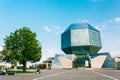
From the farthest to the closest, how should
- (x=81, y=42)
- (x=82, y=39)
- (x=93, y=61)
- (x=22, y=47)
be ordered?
(x=82, y=39) → (x=81, y=42) → (x=93, y=61) → (x=22, y=47)

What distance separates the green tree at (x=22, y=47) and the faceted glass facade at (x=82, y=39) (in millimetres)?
112308

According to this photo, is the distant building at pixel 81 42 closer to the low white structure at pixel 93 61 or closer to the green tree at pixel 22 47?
the low white structure at pixel 93 61

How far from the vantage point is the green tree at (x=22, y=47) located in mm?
50906


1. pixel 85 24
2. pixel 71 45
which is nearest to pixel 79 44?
pixel 71 45

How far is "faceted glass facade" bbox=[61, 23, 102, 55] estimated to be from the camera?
163 m

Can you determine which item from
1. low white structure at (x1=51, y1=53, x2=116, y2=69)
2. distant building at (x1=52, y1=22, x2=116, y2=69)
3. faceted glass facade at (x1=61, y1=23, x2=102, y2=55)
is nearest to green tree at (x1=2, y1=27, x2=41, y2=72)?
low white structure at (x1=51, y1=53, x2=116, y2=69)

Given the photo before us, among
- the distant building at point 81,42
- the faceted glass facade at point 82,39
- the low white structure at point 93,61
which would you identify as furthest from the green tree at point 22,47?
the faceted glass facade at point 82,39

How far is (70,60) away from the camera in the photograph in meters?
143

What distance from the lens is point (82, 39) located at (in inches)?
6471

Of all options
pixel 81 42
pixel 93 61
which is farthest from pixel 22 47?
pixel 81 42

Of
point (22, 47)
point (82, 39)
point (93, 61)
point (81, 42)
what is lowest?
point (93, 61)

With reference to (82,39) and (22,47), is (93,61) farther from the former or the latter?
(22,47)

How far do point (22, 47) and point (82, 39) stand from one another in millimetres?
116773

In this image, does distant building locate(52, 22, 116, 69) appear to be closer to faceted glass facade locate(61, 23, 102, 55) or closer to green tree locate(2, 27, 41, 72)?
faceted glass facade locate(61, 23, 102, 55)
